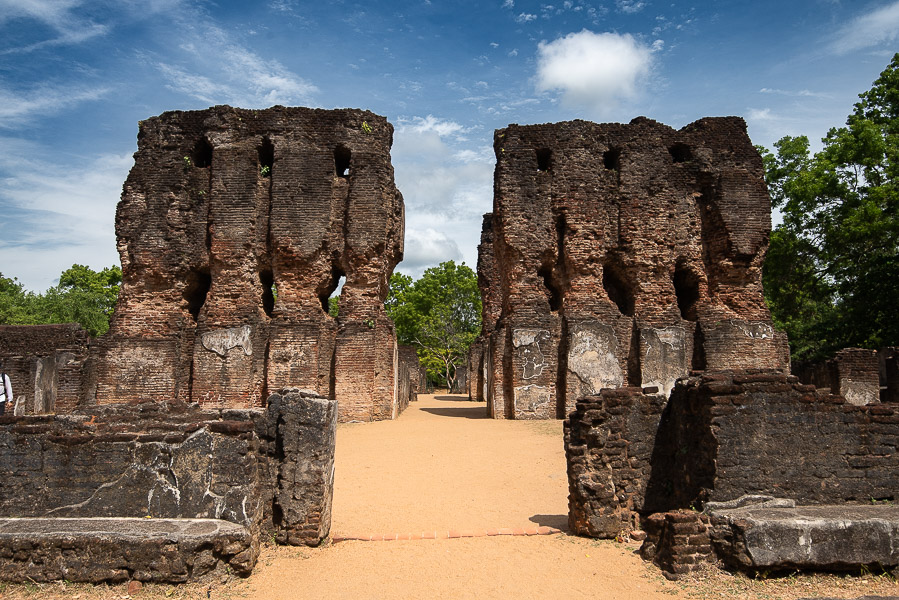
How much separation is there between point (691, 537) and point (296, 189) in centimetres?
1292

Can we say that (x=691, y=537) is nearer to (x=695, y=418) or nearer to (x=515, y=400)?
(x=695, y=418)

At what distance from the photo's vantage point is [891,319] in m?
18.5

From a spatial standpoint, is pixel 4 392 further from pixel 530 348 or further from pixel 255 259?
pixel 530 348

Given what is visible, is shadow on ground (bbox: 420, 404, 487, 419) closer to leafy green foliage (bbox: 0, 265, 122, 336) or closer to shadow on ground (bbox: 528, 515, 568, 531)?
shadow on ground (bbox: 528, 515, 568, 531)

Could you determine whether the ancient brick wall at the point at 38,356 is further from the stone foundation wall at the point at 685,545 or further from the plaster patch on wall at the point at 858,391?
the plaster patch on wall at the point at 858,391

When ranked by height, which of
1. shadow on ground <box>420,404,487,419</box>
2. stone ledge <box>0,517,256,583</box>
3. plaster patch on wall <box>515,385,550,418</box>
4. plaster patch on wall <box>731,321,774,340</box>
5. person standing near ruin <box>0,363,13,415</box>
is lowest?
shadow on ground <box>420,404,487,419</box>

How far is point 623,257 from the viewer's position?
630 inches

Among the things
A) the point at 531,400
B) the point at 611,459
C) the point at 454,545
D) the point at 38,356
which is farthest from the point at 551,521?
Result: the point at 38,356

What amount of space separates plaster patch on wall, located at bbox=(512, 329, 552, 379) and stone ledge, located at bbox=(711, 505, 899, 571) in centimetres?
1033

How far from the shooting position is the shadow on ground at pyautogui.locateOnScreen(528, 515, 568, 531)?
5934 mm

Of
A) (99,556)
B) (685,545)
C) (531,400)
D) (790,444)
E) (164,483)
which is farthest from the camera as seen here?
(531,400)

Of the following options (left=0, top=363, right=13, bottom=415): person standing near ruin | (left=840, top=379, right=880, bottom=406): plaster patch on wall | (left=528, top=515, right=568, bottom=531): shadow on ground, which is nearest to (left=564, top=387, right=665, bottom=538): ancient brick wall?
(left=528, top=515, right=568, bottom=531): shadow on ground

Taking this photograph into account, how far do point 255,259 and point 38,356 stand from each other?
7657 mm

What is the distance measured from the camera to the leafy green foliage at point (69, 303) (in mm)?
28514
